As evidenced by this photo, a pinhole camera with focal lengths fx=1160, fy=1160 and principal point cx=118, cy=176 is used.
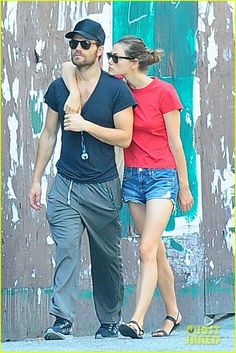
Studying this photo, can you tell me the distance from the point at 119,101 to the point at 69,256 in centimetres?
99

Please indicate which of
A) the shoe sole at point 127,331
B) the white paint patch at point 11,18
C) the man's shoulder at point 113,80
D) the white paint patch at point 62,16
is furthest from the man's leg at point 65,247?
the white paint patch at point 62,16

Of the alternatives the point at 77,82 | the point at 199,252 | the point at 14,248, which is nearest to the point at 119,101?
the point at 77,82

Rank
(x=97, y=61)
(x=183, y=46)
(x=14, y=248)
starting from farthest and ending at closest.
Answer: (x=183, y=46) → (x=14, y=248) → (x=97, y=61)

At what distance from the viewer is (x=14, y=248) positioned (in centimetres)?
796

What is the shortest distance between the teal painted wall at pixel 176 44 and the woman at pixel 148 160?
1102mm

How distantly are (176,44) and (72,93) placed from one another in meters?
1.86

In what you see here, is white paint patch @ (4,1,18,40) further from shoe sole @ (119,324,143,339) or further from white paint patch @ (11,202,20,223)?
shoe sole @ (119,324,143,339)

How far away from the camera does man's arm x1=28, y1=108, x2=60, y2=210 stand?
7219 millimetres

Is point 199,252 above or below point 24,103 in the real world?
below

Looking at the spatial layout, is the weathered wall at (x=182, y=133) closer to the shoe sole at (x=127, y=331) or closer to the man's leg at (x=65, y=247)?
the man's leg at (x=65, y=247)

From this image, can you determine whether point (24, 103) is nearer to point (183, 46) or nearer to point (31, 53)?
point (31, 53)

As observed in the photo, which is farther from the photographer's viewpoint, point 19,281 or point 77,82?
point 19,281

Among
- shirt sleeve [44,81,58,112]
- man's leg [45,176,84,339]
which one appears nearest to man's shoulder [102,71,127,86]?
shirt sleeve [44,81,58,112]

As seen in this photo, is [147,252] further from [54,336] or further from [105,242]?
[54,336]
